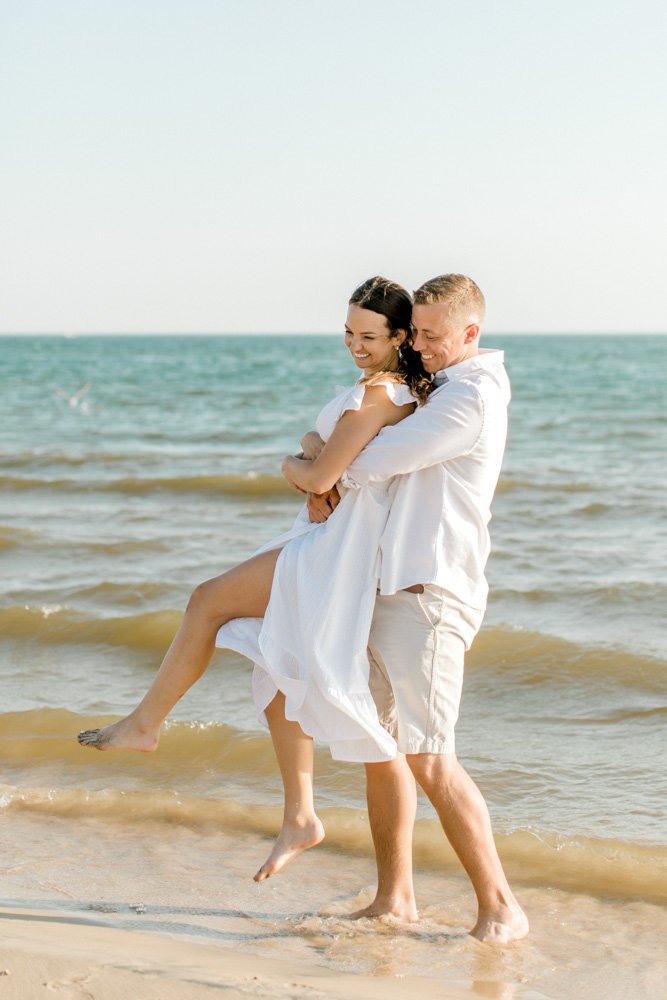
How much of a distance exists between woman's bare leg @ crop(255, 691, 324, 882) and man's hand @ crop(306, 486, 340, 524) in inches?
22.1

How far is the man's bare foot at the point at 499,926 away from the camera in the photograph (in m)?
3.70

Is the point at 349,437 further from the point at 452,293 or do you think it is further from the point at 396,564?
the point at 452,293

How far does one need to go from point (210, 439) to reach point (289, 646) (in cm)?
1651

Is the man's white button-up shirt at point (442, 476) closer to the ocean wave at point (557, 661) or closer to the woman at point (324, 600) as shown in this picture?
the woman at point (324, 600)

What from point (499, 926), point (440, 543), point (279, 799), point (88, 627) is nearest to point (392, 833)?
point (499, 926)

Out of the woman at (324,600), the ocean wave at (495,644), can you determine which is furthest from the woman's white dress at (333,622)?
the ocean wave at (495,644)

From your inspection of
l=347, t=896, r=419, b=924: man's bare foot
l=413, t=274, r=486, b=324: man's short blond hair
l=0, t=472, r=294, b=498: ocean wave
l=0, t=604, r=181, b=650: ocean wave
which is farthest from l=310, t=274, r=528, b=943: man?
l=0, t=472, r=294, b=498: ocean wave

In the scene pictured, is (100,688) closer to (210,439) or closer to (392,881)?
(392,881)

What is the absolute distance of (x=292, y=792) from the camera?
3.83 metres

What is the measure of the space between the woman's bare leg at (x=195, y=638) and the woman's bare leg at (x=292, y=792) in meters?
0.28

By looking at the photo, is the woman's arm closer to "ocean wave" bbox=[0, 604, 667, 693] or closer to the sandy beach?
the sandy beach

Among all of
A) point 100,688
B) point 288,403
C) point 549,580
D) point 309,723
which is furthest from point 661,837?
point 288,403

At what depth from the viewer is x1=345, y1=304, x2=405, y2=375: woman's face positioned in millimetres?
3627

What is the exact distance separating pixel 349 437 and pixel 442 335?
0.40 m
